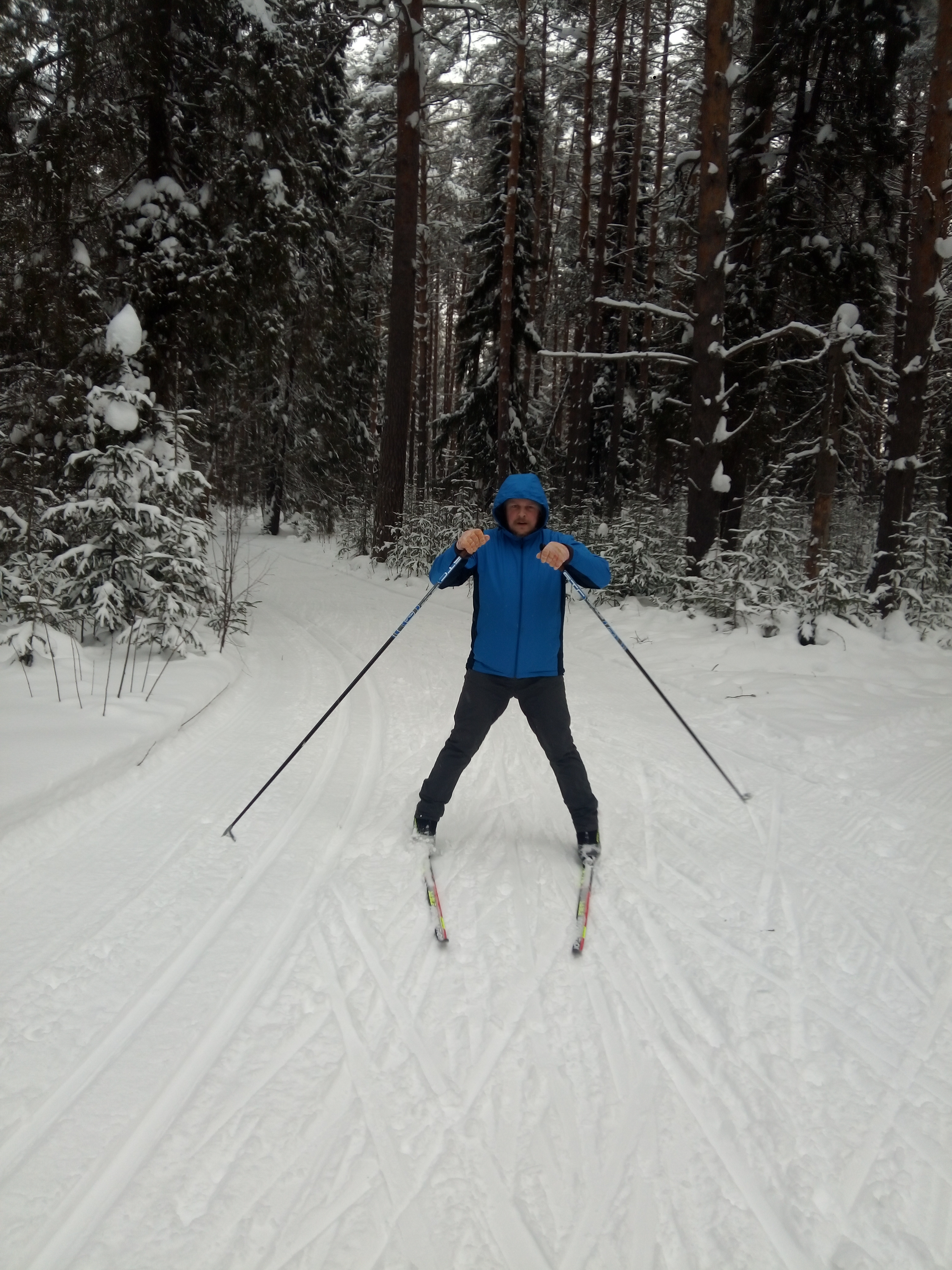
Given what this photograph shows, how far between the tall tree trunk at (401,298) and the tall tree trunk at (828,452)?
355 inches

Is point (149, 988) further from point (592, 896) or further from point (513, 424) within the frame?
point (513, 424)

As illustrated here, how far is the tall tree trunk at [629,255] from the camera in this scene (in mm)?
15727

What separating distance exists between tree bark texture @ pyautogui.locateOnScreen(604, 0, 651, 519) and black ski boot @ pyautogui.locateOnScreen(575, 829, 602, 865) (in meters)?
12.9

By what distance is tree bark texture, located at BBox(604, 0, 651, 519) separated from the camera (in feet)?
51.6

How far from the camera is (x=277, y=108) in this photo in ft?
29.5

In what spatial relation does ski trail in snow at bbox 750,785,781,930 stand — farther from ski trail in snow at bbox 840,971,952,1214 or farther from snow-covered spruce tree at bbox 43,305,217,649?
snow-covered spruce tree at bbox 43,305,217,649

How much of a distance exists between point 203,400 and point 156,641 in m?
4.34

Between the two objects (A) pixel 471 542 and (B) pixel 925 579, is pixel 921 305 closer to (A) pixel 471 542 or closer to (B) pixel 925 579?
(B) pixel 925 579

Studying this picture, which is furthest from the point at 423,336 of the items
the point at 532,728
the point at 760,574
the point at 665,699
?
the point at 665,699

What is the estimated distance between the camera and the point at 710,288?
1000cm

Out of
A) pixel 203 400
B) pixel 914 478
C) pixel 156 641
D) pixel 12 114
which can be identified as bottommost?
pixel 156 641

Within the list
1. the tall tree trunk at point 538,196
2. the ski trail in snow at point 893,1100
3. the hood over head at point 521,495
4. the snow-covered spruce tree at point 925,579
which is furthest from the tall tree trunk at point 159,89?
the ski trail in snow at point 893,1100

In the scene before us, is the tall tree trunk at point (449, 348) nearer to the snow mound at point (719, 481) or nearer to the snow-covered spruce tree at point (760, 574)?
the snow mound at point (719, 481)

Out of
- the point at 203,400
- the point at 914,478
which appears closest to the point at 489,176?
the point at 203,400
